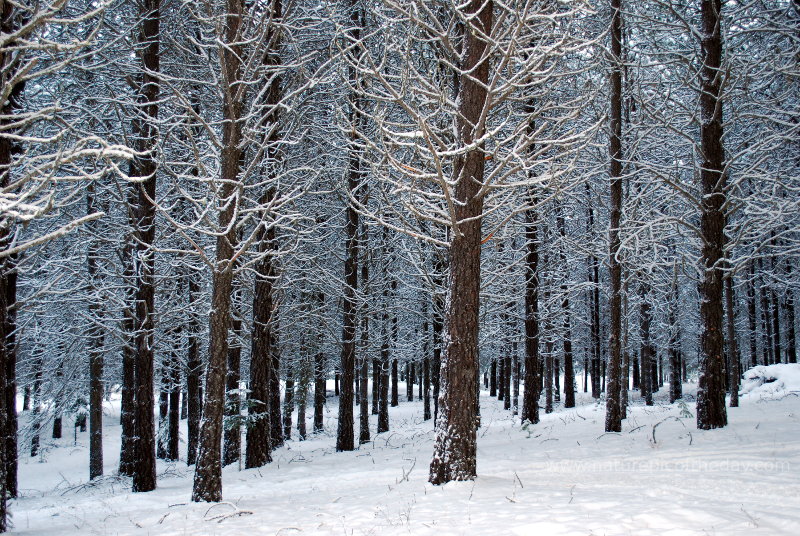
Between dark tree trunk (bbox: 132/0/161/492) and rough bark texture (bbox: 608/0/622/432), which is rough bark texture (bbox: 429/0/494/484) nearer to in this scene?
dark tree trunk (bbox: 132/0/161/492)

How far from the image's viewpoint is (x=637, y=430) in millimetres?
10180

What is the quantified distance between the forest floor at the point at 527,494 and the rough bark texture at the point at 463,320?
0.36 metres

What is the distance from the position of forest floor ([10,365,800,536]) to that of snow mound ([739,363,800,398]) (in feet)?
16.9

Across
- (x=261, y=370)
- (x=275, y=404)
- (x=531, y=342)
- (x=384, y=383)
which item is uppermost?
(x=531, y=342)

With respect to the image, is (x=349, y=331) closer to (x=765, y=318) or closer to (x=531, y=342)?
(x=531, y=342)

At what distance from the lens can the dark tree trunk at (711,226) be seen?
8.34 metres

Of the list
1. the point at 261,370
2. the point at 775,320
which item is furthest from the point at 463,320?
the point at 775,320

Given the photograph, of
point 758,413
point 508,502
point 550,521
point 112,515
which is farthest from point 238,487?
point 758,413

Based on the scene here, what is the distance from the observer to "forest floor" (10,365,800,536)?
13.2 feet

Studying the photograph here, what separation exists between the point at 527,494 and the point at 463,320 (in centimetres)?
194

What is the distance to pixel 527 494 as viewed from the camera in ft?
16.4

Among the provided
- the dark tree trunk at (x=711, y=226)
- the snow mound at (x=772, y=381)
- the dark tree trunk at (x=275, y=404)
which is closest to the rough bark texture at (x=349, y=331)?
the dark tree trunk at (x=275, y=404)

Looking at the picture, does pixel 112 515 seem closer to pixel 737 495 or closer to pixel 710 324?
pixel 737 495

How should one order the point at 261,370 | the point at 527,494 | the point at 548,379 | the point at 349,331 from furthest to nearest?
the point at 548,379 → the point at 349,331 → the point at 261,370 → the point at 527,494
